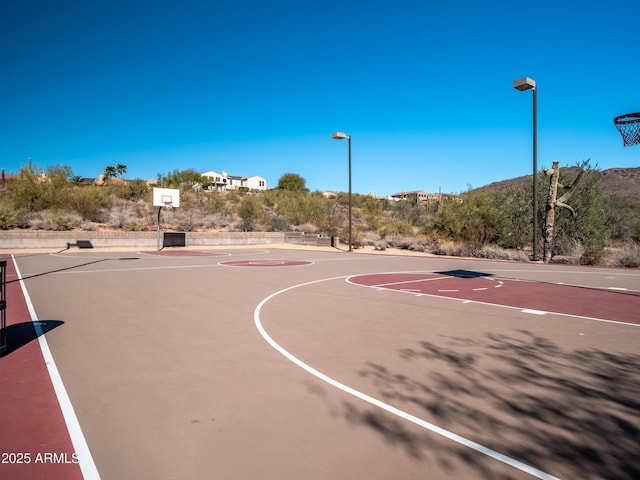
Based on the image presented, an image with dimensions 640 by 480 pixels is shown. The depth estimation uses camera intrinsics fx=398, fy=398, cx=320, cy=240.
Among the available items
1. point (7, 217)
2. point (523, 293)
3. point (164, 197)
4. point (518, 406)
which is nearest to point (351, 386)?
point (518, 406)

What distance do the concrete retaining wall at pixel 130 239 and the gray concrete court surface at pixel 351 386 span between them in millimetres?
22052

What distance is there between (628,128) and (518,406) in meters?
16.0

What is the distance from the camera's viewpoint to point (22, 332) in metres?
6.57

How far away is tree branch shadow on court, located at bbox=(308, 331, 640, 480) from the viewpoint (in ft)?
9.94

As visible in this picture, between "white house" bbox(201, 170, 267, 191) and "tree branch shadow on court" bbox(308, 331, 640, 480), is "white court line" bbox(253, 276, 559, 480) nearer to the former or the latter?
"tree branch shadow on court" bbox(308, 331, 640, 480)

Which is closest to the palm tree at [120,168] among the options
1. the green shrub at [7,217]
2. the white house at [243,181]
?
the white house at [243,181]

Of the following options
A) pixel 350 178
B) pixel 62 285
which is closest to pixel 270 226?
pixel 350 178

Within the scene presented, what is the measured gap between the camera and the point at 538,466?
289cm

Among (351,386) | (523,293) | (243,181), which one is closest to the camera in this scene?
(351,386)

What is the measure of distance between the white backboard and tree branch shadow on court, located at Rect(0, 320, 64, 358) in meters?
23.9

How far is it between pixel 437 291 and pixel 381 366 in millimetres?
6350

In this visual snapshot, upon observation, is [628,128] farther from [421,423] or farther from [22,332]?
[22,332]

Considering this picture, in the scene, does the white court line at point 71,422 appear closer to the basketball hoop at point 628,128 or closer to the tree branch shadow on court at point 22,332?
the tree branch shadow on court at point 22,332

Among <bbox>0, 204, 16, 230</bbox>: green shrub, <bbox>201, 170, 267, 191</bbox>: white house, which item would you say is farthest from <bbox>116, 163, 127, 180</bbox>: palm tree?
<bbox>0, 204, 16, 230</bbox>: green shrub
